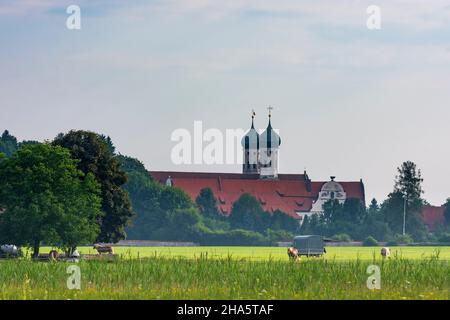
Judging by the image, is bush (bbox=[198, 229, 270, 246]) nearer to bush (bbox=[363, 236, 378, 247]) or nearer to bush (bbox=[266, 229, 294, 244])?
bush (bbox=[266, 229, 294, 244])

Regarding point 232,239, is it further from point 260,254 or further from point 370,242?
point 260,254

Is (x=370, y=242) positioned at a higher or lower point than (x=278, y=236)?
lower

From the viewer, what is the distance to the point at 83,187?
81.8 meters

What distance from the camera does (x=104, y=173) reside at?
91625 mm

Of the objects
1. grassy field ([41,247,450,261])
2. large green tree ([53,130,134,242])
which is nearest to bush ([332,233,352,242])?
grassy field ([41,247,450,261])

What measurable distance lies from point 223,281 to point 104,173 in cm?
4844

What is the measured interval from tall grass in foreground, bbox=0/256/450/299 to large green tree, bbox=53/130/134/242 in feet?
126

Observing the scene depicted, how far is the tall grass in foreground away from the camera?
37375 millimetres

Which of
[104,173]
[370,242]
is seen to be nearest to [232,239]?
[370,242]

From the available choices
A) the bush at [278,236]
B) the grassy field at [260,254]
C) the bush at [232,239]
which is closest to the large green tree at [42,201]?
the grassy field at [260,254]

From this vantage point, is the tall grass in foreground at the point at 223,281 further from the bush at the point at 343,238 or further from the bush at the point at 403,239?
the bush at the point at 403,239
